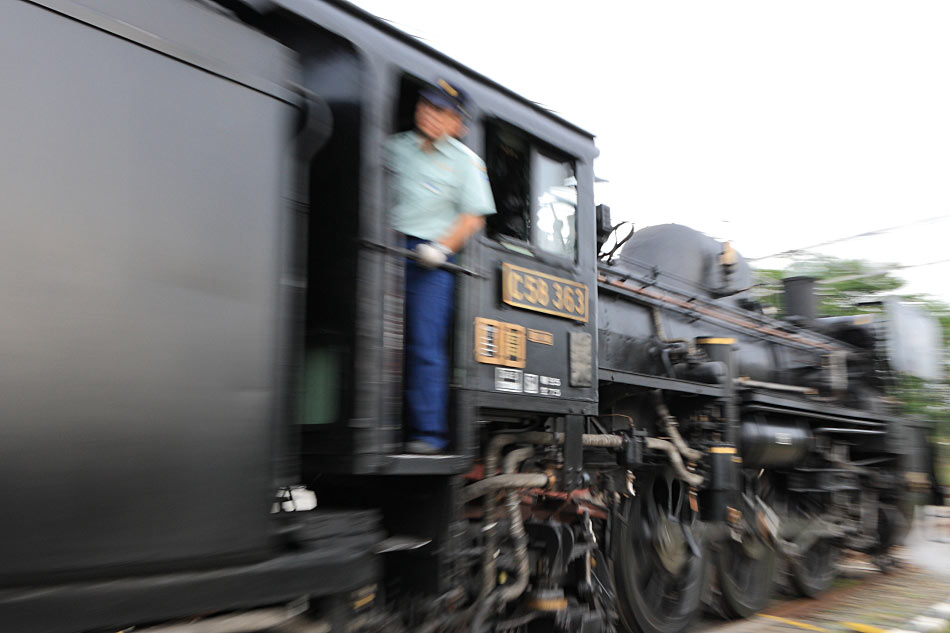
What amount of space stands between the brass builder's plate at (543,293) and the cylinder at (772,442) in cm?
286

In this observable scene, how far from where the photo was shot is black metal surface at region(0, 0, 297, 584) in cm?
150

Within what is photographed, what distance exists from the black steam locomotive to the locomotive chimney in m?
5.34

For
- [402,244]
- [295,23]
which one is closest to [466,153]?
[402,244]

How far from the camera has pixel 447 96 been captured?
111 inches

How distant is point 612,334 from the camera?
15.6 feet

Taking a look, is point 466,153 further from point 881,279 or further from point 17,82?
point 881,279

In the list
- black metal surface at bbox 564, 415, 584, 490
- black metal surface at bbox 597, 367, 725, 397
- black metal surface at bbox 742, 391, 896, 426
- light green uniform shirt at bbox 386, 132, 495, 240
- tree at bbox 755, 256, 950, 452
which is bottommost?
black metal surface at bbox 564, 415, 584, 490

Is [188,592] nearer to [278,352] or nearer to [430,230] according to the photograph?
[278,352]

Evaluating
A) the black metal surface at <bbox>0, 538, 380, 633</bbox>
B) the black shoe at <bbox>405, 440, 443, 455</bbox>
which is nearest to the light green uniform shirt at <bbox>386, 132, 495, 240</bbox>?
the black shoe at <bbox>405, 440, 443, 455</bbox>

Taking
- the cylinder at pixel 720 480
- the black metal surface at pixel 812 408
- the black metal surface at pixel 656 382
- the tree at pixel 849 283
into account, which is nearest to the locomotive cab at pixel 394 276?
the black metal surface at pixel 656 382

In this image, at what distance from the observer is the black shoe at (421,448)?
2.67m

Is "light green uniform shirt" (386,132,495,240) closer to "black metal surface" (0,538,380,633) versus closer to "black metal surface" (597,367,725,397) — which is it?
"black metal surface" (0,538,380,633)

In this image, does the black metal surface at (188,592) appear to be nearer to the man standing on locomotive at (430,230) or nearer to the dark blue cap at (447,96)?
the man standing on locomotive at (430,230)

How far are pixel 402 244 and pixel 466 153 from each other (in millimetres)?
479
